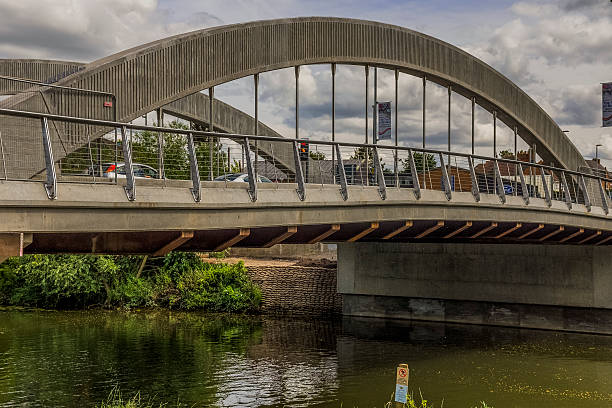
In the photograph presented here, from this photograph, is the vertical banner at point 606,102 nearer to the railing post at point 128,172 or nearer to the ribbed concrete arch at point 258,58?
the ribbed concrete arch at point 258,58

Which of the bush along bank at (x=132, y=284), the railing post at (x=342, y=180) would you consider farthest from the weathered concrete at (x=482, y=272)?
the railing post at (x=342, y=180)

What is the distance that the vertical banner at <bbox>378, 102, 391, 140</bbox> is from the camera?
3606 centimetres

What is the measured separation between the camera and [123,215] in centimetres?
1145

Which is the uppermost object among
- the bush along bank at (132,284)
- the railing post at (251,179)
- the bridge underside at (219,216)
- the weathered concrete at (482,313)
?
the railing post at (251,179)

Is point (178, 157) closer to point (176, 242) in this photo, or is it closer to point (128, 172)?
point (176, 242)

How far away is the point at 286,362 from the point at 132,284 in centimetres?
1520

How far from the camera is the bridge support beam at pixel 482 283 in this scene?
30422 millimetres

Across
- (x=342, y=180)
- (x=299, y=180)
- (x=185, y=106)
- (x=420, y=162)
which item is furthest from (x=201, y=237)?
(x=420, y=162)

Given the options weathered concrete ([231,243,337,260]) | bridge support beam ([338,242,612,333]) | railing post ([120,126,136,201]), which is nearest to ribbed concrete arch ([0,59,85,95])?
bridge support beam ([338,242,612,333])

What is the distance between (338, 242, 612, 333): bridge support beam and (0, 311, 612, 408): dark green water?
0.96 m

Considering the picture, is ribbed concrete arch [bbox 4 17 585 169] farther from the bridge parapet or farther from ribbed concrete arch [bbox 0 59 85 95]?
ribbed concrete arch [bbox 0 59 85 95]

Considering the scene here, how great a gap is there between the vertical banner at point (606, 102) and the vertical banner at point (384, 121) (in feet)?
44.4

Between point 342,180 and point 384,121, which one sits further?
point 384,121

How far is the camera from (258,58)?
26.0 meters
